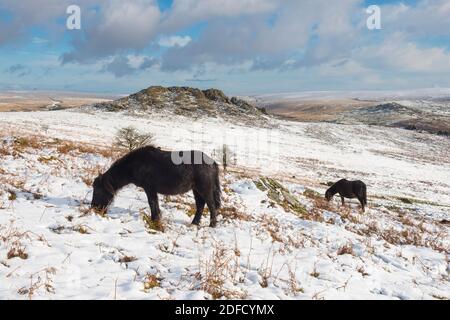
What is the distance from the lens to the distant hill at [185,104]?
99.2 metres

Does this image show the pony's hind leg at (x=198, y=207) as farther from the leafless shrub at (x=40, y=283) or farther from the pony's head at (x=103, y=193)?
the leafless shrub at (x=40, y=283)

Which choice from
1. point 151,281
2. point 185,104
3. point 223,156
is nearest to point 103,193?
point 151,281

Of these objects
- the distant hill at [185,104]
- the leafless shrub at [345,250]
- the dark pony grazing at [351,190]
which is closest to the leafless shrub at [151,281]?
the leafless shrub at [345,250]

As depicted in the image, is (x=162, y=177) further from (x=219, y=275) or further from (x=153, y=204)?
(x=219, y=275)

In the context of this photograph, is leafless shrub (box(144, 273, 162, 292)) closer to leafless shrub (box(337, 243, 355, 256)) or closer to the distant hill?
leafless shrub (box(337, 243, 355, 256))

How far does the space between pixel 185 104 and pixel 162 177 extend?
102m

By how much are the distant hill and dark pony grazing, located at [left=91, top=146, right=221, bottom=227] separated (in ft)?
288

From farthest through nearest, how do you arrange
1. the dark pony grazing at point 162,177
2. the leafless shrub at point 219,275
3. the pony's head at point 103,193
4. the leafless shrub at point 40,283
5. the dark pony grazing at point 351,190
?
the dark pony grazing at point 351,190 < the pony's head at point 103,193 < the dark pony grazing at point 162,177 < the leafless shrub at point 219,275 < the leafless shrub at point 40,283

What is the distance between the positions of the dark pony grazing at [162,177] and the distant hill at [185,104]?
87896mm

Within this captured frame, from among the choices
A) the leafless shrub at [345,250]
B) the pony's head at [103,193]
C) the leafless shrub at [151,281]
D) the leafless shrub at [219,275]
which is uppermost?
the pony's head at [103,193]

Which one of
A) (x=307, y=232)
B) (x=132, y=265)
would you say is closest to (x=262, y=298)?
(x=132, y=265)

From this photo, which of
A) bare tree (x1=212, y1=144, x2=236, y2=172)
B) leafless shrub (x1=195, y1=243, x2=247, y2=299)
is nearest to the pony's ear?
leafless shrub (x1=195, y1=243, x2=247, y2=299)

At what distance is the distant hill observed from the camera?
3905 inches
